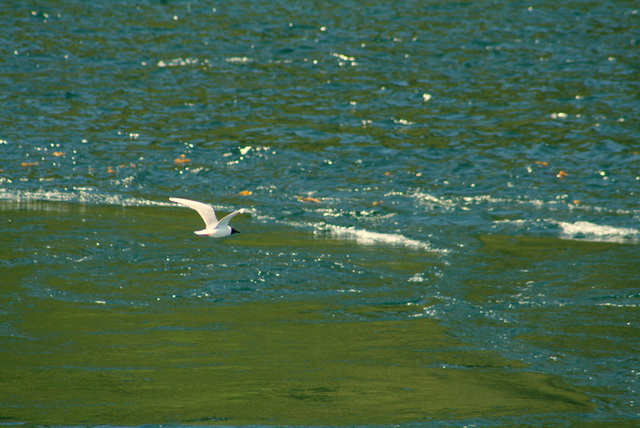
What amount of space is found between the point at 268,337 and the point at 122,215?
377 cm

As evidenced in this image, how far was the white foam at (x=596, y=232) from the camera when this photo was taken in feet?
29.1

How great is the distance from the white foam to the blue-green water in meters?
0.05

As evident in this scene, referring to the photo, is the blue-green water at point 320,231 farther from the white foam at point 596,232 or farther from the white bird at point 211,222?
the white bird at point 211,222

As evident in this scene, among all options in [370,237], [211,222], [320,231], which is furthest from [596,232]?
[211,222]

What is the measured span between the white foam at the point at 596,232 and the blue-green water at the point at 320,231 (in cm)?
5

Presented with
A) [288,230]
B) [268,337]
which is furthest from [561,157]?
[268,337]

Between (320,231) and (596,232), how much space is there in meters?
2.87

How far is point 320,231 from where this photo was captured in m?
9.12

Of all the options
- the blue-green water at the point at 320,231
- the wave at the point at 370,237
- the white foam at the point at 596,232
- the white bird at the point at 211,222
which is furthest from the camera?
the white foam at the point at 596,232

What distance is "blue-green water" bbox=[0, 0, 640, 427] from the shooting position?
5613mm

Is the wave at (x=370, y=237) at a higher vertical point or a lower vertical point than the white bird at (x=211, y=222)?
lower

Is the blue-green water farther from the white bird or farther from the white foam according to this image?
the white bird

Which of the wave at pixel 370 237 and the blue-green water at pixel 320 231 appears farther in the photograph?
the wave at pixel 370 237

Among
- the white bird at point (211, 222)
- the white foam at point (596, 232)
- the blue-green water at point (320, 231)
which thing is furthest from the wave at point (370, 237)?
the white bird at point (211, 222)
